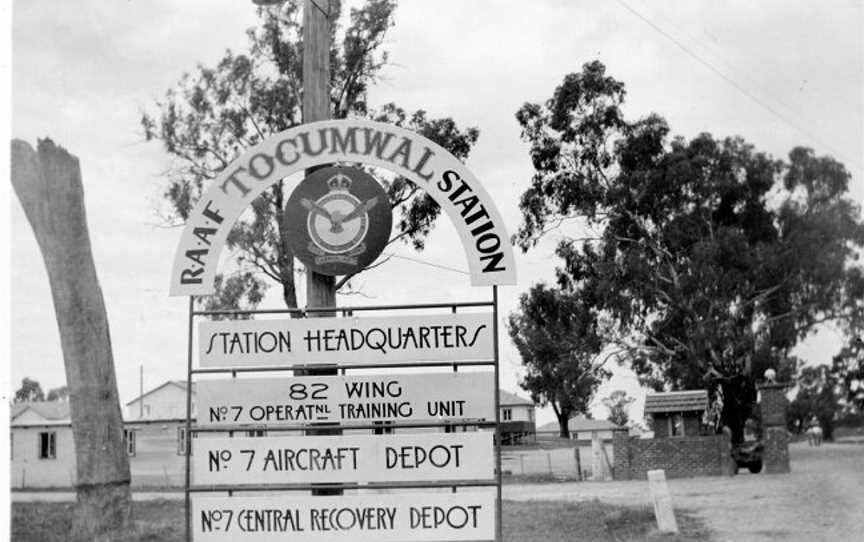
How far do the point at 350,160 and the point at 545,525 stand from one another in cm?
932

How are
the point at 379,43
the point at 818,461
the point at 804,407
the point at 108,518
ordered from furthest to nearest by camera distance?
the point at 804,407 → the point at 818,461 → the point at 379,43 → the point at 108,518

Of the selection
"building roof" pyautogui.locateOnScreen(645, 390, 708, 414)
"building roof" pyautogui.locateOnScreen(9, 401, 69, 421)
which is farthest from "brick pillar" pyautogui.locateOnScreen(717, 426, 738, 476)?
"building roof" pyautogui.locateOnScreen(9, 401, 69, 421)

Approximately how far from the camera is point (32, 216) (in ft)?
49.1

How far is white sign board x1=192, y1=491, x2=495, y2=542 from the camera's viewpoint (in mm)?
7766

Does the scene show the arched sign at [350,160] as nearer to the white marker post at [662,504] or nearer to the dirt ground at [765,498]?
the white marker post at [662,504]

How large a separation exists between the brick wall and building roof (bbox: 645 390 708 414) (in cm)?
87

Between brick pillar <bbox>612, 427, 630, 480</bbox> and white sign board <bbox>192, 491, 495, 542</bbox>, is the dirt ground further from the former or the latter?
white sign board <bbox>192, 491, 495, 542</bbox>

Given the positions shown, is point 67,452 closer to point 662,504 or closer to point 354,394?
point 662,504

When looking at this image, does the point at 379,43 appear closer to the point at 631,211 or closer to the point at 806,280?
the point at 631,211

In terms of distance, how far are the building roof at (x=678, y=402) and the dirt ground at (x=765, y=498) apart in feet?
7.47

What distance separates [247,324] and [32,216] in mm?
8117

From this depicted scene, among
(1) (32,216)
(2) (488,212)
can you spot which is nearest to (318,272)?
(2) (488,212)

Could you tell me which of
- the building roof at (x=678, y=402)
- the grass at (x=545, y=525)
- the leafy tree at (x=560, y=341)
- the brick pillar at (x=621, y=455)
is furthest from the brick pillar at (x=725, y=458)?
the grass at (x=545, y=525)

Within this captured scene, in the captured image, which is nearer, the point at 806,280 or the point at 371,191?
the point at 371,191
